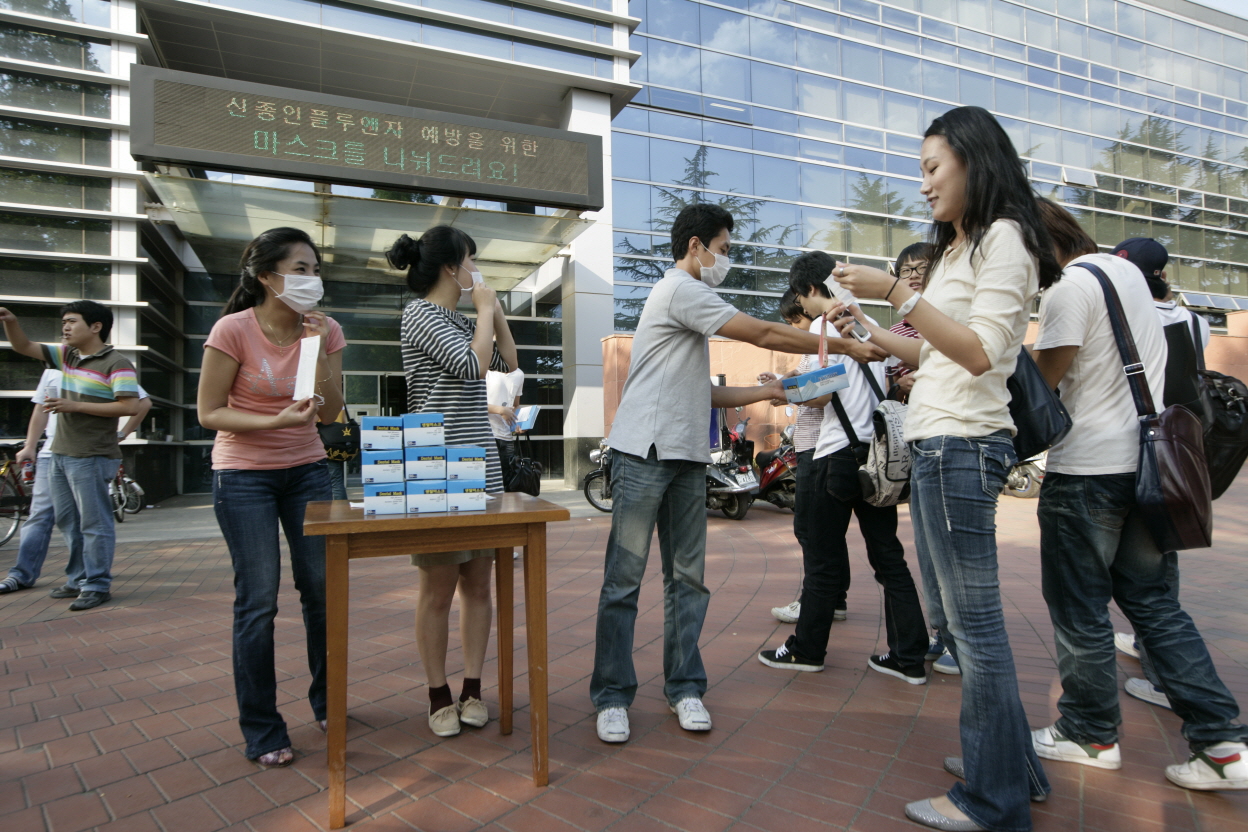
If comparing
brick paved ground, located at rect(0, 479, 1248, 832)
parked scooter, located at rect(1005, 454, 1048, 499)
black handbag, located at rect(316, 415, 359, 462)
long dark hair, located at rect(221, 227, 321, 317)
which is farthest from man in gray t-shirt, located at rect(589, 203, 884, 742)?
parked scooter, located at rect(1005, 454, 1048, 499)

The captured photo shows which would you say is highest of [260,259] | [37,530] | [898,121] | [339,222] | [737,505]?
[898,121]

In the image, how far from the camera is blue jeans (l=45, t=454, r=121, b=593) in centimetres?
491

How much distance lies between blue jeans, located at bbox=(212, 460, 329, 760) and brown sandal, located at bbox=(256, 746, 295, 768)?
13mm

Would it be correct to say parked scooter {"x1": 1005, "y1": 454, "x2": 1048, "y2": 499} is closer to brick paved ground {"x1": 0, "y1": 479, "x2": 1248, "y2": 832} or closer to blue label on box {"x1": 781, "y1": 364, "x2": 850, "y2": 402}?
brick paved ground {"x1": 0, "y1": 479, "x2": 1248, "y2": 832}

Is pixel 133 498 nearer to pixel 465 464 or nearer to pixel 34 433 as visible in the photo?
pixel 34 433

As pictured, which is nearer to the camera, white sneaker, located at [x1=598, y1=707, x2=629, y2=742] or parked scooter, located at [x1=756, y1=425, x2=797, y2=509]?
white sneaker, located at [x1=598, y1=707, x2=629, y2=742]

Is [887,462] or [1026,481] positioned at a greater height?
[887,462]

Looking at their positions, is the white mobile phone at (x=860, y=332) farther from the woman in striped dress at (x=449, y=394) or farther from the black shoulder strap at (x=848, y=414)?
the woman in striped dress at (x=449, y=394)

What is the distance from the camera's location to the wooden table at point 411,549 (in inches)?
81.9

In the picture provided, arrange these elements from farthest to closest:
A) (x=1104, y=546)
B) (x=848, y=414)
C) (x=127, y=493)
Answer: (x=127, y=493) → (x=848, y=414) → (x=1104, y=546)

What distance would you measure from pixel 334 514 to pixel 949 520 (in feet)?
5.86

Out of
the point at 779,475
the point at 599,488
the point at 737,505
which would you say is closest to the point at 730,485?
the point at 737,505

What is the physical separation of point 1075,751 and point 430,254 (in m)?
2.86

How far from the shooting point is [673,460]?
2.75 meters
